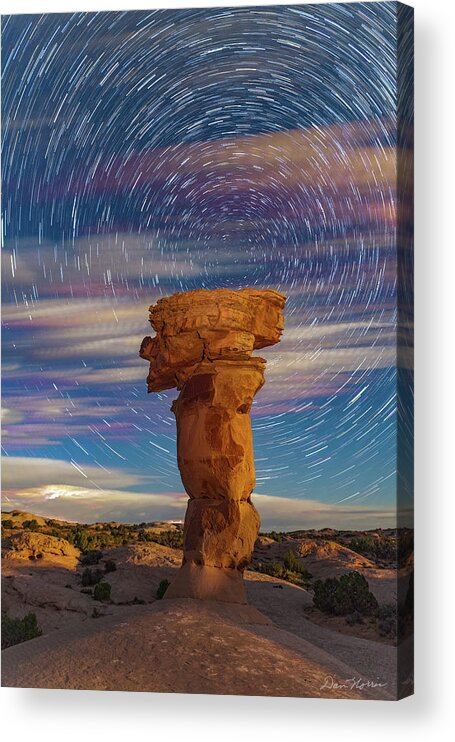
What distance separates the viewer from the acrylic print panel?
632 inches

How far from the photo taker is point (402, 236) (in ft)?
52.2

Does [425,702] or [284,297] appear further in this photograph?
[284,297]

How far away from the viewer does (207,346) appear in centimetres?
1758

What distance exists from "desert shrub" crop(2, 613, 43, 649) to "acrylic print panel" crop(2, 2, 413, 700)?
0.08 ft

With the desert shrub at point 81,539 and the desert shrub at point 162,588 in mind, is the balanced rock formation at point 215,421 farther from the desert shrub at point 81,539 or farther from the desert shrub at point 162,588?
the desert shrub at point 81,539

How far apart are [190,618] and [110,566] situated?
155cm

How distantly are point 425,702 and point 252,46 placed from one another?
267 inches

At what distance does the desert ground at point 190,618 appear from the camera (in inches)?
625

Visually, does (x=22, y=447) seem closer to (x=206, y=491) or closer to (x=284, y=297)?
(x=206, y=491)

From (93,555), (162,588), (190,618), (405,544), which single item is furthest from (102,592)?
(405,544)

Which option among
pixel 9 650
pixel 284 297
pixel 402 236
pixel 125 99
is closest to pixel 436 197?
pixel 402 236
